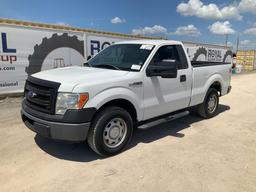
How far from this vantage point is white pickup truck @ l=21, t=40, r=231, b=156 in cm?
348

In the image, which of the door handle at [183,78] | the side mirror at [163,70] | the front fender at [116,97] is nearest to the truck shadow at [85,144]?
the front fender at [116,97]

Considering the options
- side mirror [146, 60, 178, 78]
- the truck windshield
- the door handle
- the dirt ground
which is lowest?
the dirt ground

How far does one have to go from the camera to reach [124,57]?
470 cm

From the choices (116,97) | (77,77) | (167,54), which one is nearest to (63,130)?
(77,77)

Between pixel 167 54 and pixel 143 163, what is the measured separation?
232 centimetres

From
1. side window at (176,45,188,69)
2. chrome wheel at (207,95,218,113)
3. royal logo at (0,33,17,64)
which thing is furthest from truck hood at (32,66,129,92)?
royal logo at (0,33,17,64)

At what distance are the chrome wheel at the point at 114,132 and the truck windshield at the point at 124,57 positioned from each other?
0.98 meters

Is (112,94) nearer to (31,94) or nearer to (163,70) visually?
(163,70)

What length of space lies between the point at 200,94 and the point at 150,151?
2.24m

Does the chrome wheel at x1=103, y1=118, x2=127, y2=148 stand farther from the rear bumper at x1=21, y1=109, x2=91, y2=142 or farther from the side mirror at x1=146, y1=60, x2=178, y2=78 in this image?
the side mirror at x1=146, y1=60, x2=178, y2=78

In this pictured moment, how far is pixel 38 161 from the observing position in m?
3.77

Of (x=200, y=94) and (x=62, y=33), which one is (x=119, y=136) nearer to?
(x=200, y=94)

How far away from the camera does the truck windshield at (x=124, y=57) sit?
14.4ft

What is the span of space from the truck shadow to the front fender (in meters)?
0.73
